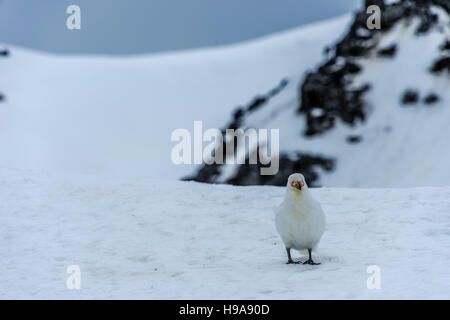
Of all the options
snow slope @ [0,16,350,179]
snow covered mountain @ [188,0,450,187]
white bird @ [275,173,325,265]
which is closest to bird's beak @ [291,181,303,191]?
white bird @ [275,173,325,265]

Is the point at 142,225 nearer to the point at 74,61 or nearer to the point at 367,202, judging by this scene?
the point at 367,202

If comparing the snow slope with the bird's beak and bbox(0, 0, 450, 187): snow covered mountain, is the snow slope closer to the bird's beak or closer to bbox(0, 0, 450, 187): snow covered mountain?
bbox(0, 0, 450, 187): snow covered mountain

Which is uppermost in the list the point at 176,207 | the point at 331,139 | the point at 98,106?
the point at 98,106

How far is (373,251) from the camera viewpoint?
34.9ft

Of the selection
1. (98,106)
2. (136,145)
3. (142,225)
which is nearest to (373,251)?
(142,225)

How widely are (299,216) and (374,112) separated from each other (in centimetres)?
3748

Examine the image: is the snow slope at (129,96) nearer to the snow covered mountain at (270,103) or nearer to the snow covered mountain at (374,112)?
the snow covered mountain at (270,103)

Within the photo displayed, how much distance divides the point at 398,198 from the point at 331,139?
30.0 meters

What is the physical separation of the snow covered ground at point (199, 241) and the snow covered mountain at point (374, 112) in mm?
20208

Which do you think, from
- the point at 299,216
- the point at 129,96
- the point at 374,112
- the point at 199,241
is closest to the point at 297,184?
the point at 299,216

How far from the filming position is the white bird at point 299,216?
9344mm

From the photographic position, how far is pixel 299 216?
945 centimetres

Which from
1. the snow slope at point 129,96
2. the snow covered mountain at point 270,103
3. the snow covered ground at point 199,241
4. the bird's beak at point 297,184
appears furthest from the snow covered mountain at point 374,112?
the bird's beak at point 297,184
